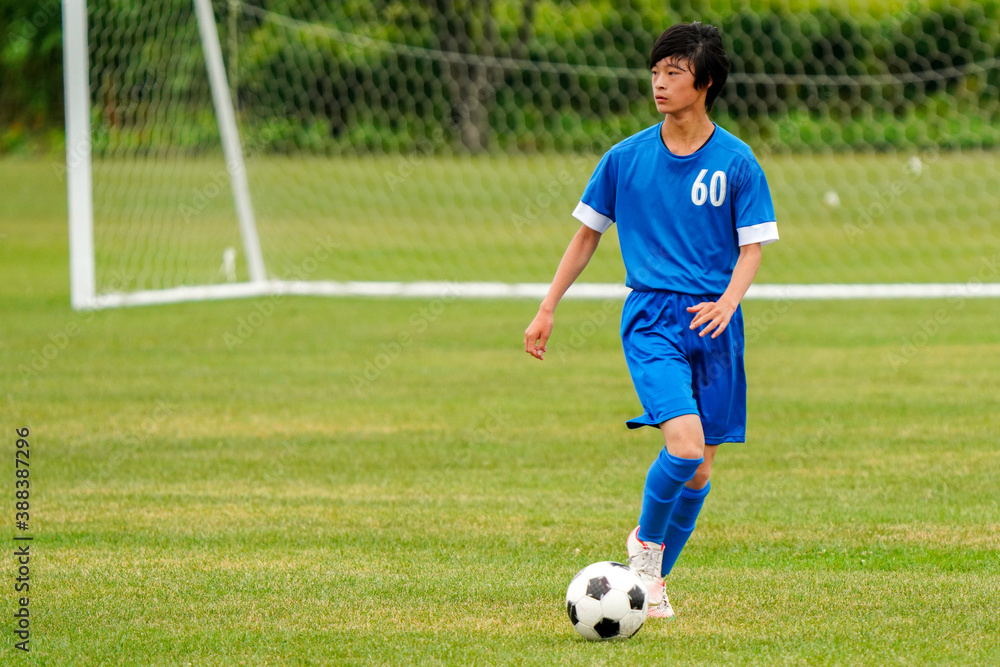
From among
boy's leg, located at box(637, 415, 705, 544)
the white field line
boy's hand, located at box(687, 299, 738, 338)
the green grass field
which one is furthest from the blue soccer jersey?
the white field line

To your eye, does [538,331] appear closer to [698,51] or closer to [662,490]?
[662,490]

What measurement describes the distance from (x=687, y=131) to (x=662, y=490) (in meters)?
1.21

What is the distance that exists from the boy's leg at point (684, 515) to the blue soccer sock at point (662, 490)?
166 millimetres

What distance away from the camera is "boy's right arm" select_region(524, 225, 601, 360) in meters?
4.53

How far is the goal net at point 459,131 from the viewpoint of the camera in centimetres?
1470

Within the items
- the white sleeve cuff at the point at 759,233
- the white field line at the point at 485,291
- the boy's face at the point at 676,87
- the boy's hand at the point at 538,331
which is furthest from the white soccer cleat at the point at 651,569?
the white field line at the point at 485,291

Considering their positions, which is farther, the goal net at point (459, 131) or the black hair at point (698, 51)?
the goal net at point (459, 131)

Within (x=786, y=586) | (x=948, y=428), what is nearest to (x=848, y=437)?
(x=948, y=428)

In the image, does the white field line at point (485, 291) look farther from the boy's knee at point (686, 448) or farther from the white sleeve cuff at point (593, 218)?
the boy's knee at point (686, 448)

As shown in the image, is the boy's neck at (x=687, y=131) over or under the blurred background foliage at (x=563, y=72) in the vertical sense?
over


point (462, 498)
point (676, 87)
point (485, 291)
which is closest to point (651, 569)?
point (676, 87)

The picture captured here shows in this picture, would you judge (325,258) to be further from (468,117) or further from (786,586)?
(786,586)

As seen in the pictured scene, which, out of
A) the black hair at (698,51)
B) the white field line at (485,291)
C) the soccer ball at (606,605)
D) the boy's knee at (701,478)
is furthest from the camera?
the white field line at (485,291)

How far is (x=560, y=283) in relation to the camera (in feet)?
14.9
